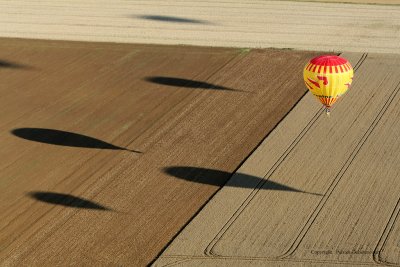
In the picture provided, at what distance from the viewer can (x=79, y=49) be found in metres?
41.5

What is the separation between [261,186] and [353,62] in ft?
41.2

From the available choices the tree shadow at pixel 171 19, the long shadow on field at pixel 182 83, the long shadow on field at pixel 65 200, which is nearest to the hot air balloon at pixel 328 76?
the long shadow on field at pixel 182 83

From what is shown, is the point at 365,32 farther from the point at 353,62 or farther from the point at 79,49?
the point at 79,49

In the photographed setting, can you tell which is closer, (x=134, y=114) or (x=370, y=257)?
(x=370, y=257)

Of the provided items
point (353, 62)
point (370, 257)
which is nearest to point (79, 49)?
point (353, 62)

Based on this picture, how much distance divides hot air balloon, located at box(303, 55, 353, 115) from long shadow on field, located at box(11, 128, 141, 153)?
6.91 m

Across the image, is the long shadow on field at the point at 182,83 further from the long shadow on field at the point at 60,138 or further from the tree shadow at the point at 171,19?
the tree shadow at the point at 171,19

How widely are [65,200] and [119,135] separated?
522 centimetres

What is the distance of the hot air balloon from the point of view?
30.4 m

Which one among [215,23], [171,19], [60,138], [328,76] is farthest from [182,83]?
[171,19]

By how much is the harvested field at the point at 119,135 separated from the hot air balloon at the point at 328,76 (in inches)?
106

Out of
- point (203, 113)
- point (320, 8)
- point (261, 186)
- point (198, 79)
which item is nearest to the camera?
point (261, 186)

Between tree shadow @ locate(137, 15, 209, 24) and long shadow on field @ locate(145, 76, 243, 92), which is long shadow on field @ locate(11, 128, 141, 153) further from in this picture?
tree shadow @ locate(137, 15, 209, 24)

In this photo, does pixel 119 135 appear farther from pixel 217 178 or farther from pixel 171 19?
pixel 171 19
